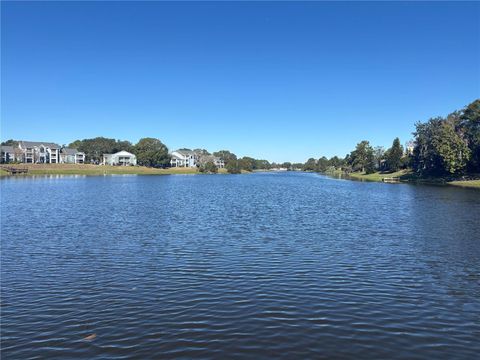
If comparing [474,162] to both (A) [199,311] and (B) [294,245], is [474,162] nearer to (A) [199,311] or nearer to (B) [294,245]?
(B) [294,245]

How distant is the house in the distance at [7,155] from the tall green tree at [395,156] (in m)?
174

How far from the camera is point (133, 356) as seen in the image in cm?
1016

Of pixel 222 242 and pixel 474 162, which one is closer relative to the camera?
pixel 222 242

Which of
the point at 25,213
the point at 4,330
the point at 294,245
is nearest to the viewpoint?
the point at 4,330

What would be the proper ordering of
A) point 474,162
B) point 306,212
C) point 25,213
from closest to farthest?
point 25,213 < point 306,212 < point 474,162

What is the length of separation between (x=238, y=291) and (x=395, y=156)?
16548 cm

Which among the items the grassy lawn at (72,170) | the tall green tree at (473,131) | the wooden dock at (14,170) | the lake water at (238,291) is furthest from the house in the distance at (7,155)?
the tall green tree at (473,131)

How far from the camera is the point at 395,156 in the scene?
164625 mm

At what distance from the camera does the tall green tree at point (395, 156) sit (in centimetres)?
16438

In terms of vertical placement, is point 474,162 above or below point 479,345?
above

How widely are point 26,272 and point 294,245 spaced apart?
15.4 metres

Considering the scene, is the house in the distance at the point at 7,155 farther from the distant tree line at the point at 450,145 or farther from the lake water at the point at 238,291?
the distant tree line at the point at 450,145

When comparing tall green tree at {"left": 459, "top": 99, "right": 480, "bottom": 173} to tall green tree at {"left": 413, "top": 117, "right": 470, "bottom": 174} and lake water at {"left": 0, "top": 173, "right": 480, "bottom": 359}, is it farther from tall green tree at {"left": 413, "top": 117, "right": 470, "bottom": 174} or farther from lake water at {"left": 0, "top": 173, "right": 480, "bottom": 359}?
lake water at {"left": 0, "top": 173, "right": 480, "bottom": 359}

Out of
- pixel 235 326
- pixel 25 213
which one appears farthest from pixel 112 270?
pixel 25 213
